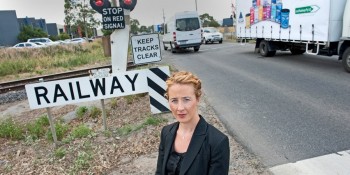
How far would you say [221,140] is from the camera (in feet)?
5.74

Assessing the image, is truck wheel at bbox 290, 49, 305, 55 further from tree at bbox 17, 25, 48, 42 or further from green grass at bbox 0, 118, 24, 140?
tree at bbox 17, 25, 48, 42

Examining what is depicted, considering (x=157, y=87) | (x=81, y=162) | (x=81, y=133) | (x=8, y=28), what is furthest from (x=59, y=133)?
(x=8, y=28)

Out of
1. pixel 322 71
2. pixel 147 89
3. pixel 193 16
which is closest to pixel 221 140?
pixel 147 89

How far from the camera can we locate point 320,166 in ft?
12.2

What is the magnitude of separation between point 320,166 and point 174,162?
267 centimetres

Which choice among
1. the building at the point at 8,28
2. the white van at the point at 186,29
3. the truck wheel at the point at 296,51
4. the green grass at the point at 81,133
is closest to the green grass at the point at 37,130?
the green grass at the point at 81,133

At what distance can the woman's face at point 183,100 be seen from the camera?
1769mm

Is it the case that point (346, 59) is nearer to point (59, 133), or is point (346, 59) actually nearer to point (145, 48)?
point (145, 48)

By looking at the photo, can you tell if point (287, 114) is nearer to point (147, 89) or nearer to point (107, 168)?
point (147, 89)

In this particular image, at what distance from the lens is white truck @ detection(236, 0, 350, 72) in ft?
32.4

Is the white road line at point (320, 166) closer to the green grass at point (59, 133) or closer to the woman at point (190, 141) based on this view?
the woman at point (190, 141)

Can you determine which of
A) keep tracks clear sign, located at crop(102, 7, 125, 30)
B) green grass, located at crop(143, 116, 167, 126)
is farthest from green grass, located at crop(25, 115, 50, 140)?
keep tracks clear sign, located at crop(102, 7, 125, 30)

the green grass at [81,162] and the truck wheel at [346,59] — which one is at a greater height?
the truck wheel at [346,59]

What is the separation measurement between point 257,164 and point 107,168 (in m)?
1.97
